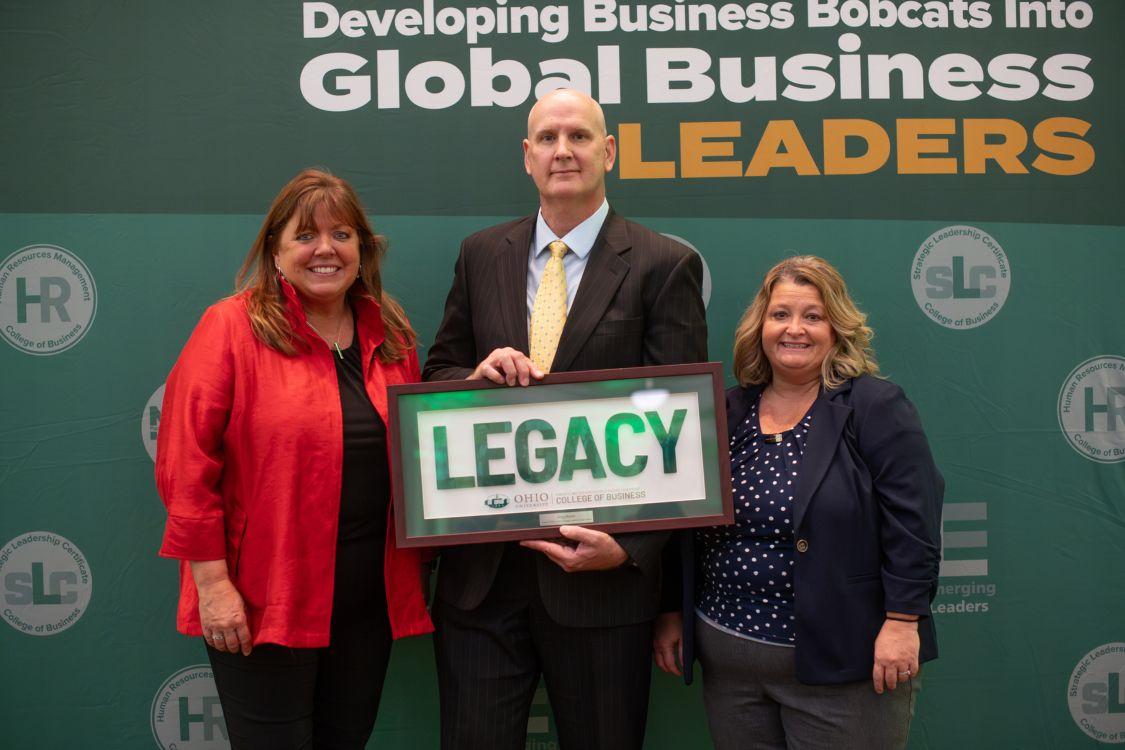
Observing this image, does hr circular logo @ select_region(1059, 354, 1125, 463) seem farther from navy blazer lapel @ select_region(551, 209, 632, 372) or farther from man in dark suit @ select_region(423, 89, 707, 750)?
navy blazer lapel @ select_region(551, 209, 632, 372)

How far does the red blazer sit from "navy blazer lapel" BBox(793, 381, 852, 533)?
1000 millimetres

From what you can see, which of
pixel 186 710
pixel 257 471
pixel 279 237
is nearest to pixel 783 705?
pixel 257 471

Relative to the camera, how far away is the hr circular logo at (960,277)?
2.53 meters

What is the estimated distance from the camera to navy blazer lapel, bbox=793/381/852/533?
1680 millimetres

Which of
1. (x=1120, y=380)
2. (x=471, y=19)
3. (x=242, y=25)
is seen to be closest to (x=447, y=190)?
(x=471, y=19)

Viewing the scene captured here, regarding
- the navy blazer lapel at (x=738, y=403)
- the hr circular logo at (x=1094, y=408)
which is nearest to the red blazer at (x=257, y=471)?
the navy blazer lapel at (x=738, y=403)

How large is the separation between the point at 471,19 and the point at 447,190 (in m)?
0.53

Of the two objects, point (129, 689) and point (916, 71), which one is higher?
point (916, 71)

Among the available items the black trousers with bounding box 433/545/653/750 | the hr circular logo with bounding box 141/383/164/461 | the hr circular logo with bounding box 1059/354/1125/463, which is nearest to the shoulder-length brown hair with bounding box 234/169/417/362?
the black trousers with bounding box 433/545/653/750

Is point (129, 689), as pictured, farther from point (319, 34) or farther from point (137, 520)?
point (319, 34)

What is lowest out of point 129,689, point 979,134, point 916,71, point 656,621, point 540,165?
point 129,689

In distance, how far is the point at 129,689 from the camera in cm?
254

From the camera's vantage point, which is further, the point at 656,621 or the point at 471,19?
the point at 471,19

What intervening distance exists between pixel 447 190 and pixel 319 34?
24.4 inches
